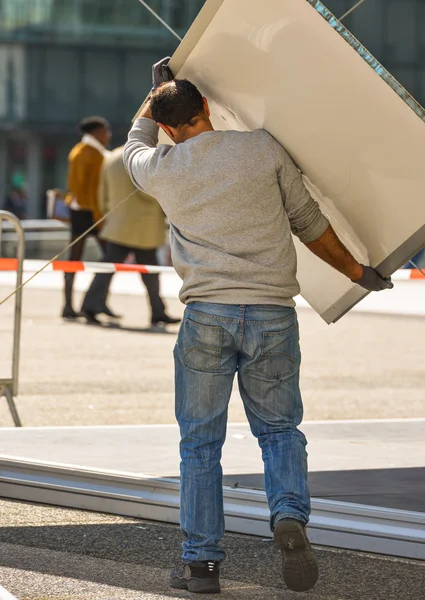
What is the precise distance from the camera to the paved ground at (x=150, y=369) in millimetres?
8555

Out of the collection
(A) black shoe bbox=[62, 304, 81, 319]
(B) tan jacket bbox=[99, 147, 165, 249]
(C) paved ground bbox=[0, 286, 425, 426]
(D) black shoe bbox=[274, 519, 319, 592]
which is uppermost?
(D) black shoe bbox=[274, 519, 319, 592]

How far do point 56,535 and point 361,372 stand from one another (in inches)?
227

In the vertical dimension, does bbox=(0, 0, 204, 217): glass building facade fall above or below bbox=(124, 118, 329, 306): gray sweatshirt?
below

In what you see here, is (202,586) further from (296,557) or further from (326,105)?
(326,105)

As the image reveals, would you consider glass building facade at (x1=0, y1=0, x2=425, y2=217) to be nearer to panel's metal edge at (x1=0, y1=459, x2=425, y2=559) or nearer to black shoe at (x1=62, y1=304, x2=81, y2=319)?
black shoe at (x1=62, y1=304, x2=81, y2=319)

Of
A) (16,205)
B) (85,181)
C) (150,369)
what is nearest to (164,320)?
(85,181)

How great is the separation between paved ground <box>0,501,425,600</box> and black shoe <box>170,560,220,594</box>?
1.7 inches

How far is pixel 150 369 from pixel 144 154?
6.15m

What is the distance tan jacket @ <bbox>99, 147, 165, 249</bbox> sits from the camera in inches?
527

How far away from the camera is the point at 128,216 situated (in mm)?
13461

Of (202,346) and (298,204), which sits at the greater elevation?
(298,204)

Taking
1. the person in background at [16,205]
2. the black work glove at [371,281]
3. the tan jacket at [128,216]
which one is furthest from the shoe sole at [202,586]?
the person in background at [16,205]

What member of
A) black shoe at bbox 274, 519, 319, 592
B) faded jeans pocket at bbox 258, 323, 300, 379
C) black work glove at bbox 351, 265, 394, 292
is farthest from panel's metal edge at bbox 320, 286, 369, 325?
black shoe at bbox 274, 519, 319, 592

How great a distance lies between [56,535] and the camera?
5152mm
